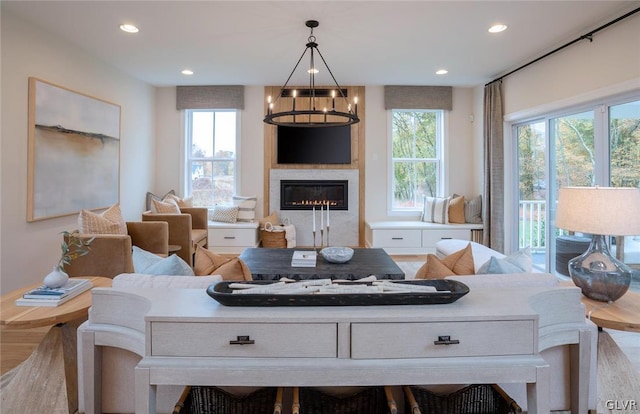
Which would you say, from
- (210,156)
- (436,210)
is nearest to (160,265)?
(210,156)

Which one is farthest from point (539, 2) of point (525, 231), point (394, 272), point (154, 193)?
point (154, 193)

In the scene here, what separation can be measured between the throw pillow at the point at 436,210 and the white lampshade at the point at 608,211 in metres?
3.59

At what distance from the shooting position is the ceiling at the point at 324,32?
2975 mm

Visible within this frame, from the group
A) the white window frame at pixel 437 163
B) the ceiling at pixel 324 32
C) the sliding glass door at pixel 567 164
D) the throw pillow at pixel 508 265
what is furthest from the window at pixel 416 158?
the throw pillow at pixel 508 265

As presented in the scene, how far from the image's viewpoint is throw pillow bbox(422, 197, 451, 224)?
5434 millimetres

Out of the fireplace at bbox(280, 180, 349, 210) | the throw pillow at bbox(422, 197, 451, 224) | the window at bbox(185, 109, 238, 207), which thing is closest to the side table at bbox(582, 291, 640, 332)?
the throw pillow at bbox(422, 197, 451, 224)

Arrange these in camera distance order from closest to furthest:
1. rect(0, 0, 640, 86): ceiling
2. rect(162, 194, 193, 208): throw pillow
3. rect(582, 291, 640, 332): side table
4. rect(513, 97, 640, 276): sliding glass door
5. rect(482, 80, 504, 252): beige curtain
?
rect(582, 291, 640, 332): side table → rect(0, 0, 640, 86): ceiling → rect(513, 97, 640, 276): sliding glass door → rect(482, 80, 504, 252): beige curtain → rect(162, 194, 193, 208): throw pillow

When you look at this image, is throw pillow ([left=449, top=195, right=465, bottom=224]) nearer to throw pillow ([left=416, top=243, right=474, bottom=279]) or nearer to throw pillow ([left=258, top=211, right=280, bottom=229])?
throw pillow ([left=258, top=211, right=280, bottom=229])

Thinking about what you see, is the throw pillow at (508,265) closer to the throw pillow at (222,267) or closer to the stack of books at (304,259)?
the throw pillow at (222,267)

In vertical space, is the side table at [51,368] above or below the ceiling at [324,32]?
below

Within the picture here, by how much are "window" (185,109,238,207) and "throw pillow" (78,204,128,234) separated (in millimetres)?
2343

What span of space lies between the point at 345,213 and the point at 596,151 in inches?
131
